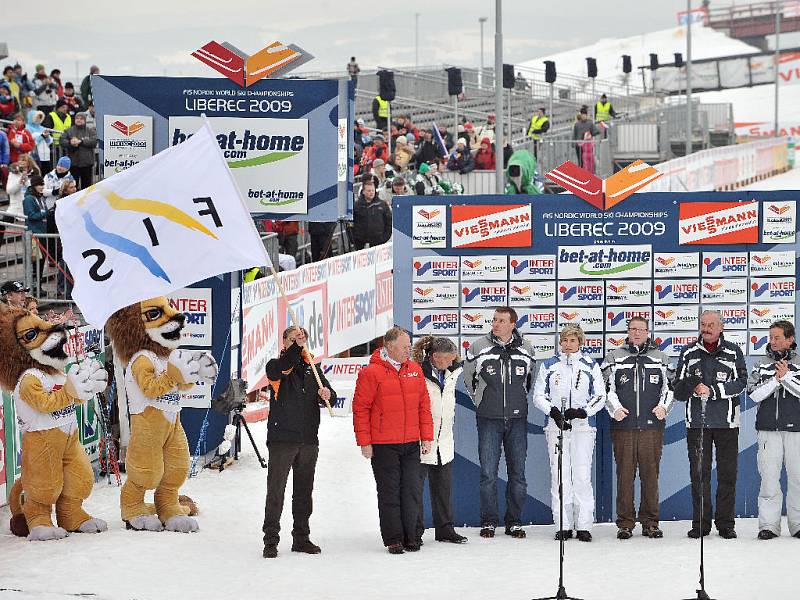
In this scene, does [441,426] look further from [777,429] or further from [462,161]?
[462,161]

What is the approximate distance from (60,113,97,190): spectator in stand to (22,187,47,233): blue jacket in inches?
159

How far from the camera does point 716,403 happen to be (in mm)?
11211

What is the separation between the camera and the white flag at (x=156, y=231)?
394 inches

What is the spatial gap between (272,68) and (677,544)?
5733 millimetres

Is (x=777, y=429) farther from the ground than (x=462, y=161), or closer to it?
closer to it

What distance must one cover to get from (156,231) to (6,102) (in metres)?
15.9

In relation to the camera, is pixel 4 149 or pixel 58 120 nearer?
pixel 4 149

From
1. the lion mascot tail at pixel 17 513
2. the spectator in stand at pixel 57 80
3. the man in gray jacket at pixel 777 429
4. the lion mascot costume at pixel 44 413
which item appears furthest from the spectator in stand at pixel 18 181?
the man in gray jacket at pixel 777 429

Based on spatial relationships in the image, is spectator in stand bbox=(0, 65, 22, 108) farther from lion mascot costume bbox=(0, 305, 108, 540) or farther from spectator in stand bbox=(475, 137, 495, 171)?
lion mascot costume bbox=(0, 305, 108, 540)

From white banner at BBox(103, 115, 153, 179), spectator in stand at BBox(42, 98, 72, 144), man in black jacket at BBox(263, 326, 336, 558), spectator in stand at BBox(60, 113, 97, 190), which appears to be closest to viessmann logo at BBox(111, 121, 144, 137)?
white banner at BBox(103, 115, 153, 179)

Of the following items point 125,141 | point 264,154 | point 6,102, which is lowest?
point 264,154

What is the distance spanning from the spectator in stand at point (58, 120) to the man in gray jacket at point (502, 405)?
14.7 metres

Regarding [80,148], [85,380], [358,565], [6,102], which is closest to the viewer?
[358,565]

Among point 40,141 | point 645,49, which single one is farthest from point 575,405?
point 645,49
